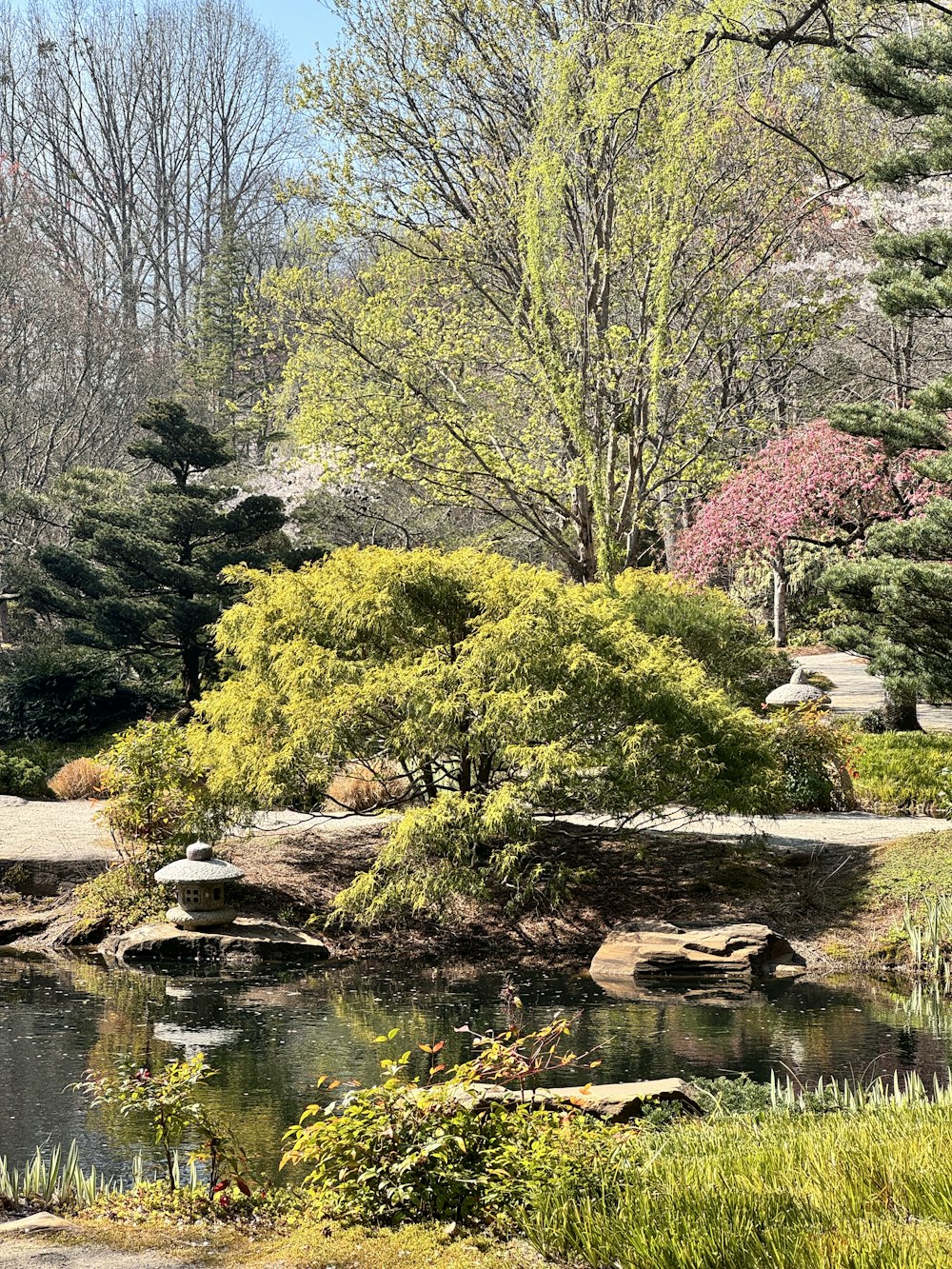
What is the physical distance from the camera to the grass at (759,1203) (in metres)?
3.59

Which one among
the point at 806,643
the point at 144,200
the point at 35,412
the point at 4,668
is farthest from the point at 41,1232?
the point at 144,200

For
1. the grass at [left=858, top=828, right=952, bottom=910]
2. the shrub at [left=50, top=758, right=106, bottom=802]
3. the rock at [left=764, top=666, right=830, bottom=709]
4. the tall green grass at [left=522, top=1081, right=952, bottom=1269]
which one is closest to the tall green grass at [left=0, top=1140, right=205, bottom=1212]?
the tall green grass at [left=522, top=1081, right=952, bottom=1269]

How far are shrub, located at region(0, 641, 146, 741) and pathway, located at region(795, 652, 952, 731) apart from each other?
450 inches

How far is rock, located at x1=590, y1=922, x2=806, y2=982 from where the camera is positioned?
35.2 feet

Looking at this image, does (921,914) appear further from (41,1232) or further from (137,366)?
(137,366)

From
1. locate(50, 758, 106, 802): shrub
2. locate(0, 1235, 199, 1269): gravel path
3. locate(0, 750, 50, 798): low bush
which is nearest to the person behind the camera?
locate(0, 1235, 199, 1269): gravel path

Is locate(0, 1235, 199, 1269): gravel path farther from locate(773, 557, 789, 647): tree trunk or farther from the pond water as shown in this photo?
locate(773, 557, 789, 647): tree trunk

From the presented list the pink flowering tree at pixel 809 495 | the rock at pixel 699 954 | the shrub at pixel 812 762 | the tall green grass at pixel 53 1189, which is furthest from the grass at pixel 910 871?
the tall green grass at pixel 53 1189

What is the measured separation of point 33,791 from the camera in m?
17.4

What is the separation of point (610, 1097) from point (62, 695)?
16824mm

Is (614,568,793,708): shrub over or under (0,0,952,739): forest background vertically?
under

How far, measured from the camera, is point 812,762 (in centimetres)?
1440

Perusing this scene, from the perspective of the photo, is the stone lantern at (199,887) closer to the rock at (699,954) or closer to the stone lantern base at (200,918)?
the stone lantern base at (200,918)

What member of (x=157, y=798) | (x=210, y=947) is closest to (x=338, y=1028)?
(x=210, y=947)
